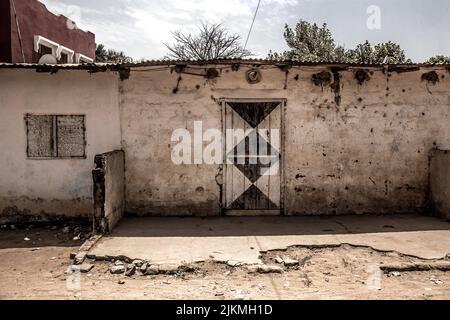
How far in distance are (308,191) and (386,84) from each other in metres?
2.93

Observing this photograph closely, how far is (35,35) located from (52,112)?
4.93m

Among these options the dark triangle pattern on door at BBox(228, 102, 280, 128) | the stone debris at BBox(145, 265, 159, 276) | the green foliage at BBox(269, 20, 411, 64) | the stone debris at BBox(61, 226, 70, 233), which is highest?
the green foliage at BBox(269, 20, 411, 64)

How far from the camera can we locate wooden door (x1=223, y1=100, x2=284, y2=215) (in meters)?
7.89

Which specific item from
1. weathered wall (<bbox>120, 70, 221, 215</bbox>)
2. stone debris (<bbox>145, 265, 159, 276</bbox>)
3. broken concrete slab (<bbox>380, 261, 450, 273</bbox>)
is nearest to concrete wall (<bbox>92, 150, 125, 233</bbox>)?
weathered wall (<bbox>120, 70, 221, 215</bbox>)

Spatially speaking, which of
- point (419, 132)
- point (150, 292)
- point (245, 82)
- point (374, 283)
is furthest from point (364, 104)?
point (150, 292)

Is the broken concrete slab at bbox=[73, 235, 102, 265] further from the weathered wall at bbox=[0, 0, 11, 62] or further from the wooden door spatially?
the weathered wall at bbox=[0, 0, 11, 62]

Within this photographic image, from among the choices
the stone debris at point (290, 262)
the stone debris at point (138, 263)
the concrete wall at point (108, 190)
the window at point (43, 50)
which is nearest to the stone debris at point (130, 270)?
the stone debris at point (138, 263)

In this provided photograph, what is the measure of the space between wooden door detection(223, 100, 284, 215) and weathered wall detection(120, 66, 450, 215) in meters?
0.21

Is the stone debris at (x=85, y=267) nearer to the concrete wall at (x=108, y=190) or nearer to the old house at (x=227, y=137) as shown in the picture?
the concrete wall at (x=108, y=190)

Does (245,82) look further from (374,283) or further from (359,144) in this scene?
(374,283)

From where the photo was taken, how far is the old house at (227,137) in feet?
25.5

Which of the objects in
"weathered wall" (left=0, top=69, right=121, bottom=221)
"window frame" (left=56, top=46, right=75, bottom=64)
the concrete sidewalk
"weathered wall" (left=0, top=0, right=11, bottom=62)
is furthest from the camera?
"window frame" (left=56, top=46, right=75, bottom=64)

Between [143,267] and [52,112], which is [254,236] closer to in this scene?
[143,267]

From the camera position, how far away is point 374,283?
15.3 ft
